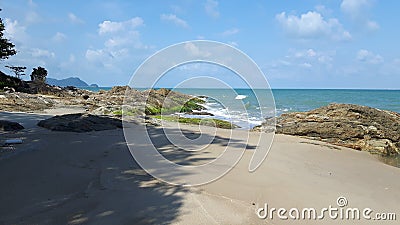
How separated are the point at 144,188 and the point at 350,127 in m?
11.2

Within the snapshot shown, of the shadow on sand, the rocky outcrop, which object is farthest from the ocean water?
the shadow on sand

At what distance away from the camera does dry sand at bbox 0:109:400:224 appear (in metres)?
4.28

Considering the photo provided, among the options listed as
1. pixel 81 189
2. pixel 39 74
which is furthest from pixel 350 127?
pixel 39 74

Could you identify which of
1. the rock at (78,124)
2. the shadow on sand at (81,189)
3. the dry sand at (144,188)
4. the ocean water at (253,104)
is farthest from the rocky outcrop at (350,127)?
the rock at (78,124)

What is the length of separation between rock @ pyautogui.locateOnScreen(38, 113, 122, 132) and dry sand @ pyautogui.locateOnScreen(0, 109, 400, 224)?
1.18m

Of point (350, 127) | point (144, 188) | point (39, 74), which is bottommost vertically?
point (144, 188)

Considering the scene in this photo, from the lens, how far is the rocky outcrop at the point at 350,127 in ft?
40.3

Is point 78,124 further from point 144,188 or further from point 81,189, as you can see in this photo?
Answer: point 144,188

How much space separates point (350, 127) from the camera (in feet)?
43.7

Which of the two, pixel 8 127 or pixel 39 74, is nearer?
pixel 8 127

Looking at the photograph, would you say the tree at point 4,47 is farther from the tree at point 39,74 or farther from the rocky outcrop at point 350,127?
the tree at point 39,74

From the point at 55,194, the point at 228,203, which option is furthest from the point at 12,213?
the point at 228,203

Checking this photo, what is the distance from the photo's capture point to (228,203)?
4.89 m

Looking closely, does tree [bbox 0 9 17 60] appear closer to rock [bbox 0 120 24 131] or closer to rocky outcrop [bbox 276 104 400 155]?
rock [bbox 0 120 24 131]
